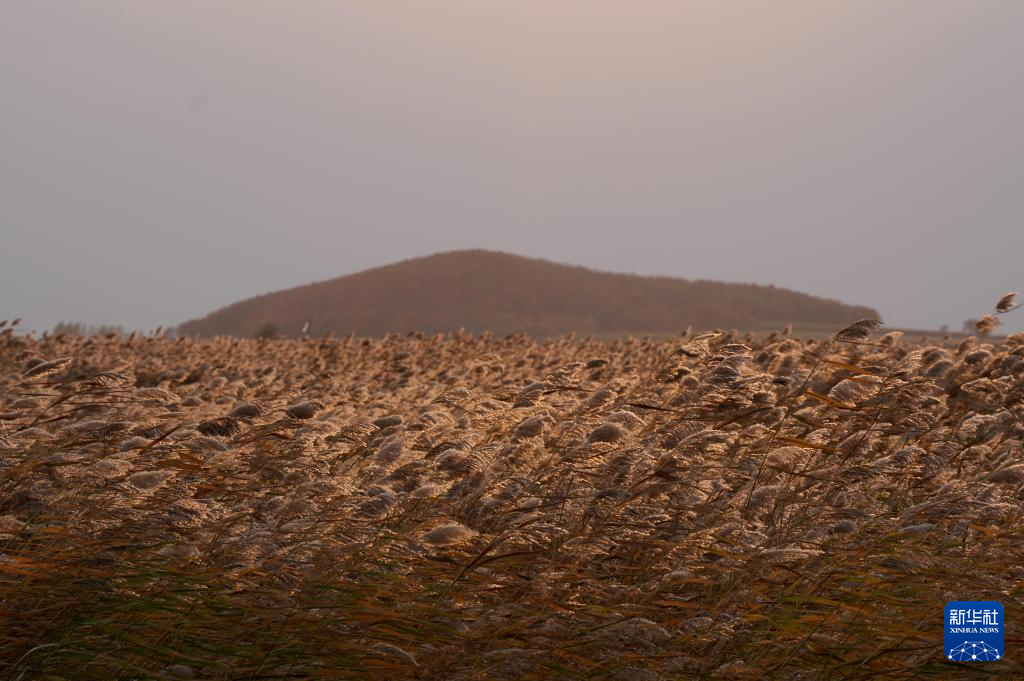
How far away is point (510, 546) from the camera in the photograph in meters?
4.73

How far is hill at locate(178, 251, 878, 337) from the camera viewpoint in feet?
190

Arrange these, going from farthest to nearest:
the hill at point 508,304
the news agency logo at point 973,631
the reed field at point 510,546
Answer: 1. the hill at point 508,304
2. the news agency logo at point 973,631
3. the reed field at point 510,546

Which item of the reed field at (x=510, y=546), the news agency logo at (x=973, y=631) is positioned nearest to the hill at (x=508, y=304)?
the reed field at (x=510, y=546)

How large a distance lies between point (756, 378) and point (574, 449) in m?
1.13

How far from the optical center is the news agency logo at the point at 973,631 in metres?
4.29

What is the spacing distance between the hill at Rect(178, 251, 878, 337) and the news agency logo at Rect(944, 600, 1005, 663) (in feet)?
157

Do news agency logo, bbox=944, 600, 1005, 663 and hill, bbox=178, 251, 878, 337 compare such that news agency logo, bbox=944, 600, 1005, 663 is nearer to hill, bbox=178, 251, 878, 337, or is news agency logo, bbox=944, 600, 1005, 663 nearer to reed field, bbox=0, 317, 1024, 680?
reed field, bbox=0, 317, 1024, 680

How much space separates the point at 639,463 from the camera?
18.6ft

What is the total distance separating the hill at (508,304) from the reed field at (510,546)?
1820 inches

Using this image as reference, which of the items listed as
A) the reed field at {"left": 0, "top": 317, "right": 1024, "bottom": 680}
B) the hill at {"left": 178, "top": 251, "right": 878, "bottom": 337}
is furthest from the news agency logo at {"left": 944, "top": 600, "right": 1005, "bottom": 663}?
the hill at {"left": 178, "top": 251, "right": 878, "bottom": 337}

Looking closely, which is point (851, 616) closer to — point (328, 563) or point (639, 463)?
point (639, 463)

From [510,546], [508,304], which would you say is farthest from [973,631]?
[508,304]

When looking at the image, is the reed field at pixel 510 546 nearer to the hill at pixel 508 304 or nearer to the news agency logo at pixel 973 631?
the news agency logo at pixel 973 631

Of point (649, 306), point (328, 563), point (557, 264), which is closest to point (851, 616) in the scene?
point (328, 563)
